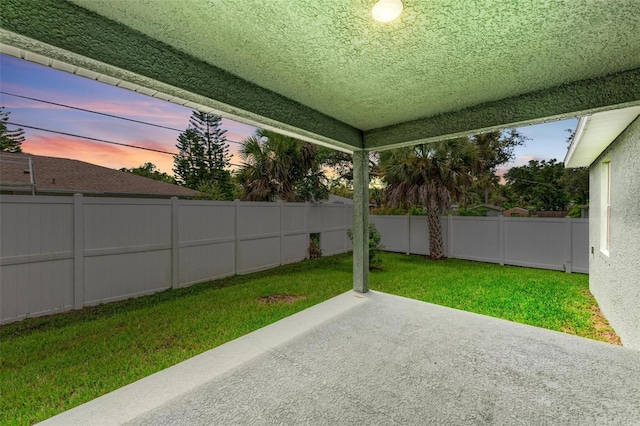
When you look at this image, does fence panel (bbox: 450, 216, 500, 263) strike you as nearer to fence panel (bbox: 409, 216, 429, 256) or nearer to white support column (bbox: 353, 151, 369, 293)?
fence panel (bbox: 409, 216, 429, 256)

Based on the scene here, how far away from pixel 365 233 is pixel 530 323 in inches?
101

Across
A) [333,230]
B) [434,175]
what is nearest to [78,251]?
[333,230]

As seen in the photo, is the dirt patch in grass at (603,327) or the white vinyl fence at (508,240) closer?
the dirt patch in grass at (603,327)

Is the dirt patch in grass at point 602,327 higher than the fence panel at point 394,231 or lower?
lower

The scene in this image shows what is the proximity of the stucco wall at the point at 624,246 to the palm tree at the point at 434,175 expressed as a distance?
4005mm

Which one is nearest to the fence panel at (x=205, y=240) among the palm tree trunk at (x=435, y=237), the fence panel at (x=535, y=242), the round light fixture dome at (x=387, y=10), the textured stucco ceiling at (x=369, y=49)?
the textured stucco ceiling at (x=369, y=49)

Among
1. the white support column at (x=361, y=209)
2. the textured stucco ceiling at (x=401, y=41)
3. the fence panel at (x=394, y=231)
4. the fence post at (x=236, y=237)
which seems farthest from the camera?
the fence panel at (x=394, y=231)

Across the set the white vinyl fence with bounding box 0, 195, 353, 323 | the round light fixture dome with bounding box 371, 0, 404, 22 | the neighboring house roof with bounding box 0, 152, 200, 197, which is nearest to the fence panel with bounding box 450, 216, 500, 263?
the white vinyl fence with bounding box 0, 195, 353, 323

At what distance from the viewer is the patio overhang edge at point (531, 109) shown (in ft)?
7.84

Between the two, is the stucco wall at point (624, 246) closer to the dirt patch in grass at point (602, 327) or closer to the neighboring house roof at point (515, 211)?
the dirt patch in grass at point (602, 327)

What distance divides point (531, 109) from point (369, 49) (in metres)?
2.01

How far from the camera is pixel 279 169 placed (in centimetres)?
953

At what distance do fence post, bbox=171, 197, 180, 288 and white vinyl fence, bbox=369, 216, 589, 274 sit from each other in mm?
7242

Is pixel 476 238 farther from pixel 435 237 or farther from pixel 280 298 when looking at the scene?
pixel 280 298
